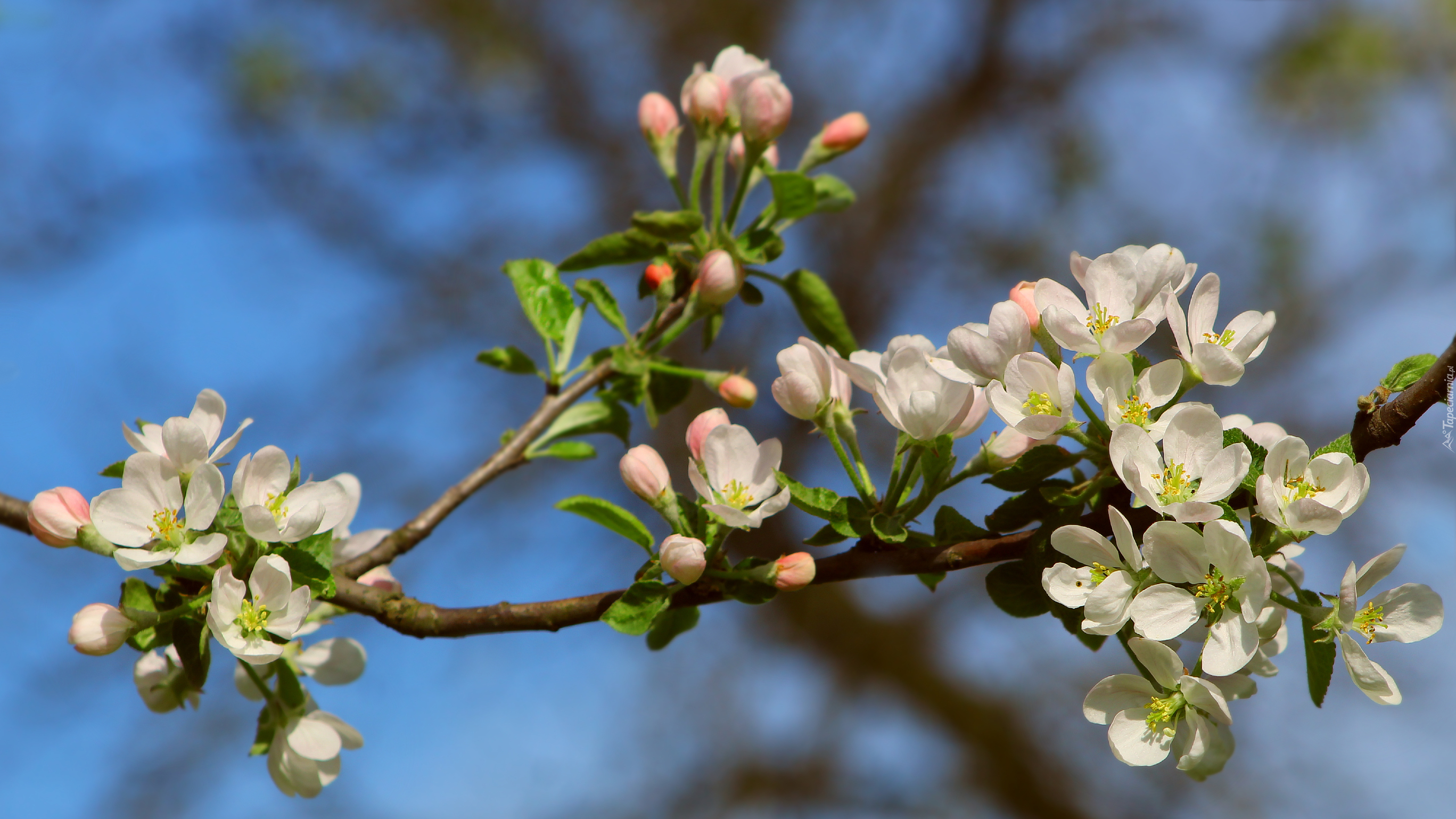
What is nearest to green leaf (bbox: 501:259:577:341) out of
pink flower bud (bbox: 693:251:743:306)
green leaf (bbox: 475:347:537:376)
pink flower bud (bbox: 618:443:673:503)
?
green leaf (bbox: 475:347:537:376)

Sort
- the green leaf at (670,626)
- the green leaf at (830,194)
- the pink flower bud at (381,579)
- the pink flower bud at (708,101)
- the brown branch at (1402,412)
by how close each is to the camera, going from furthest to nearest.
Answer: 1. the green leaf at (830,194)
2. the pink flower bud at (708,101)
3. the pink flower bud at (381,579)
4. the green leaf at (670,626)
5. the brown branch at (1402,412)

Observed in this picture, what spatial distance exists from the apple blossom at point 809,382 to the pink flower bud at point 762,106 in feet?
1.36

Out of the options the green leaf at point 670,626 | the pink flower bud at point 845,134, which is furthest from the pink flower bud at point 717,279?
the green leaf at point 670,626

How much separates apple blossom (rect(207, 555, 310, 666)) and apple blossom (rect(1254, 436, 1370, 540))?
2.64 ft

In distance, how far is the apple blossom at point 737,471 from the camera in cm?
96

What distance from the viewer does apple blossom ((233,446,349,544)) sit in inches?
36.1

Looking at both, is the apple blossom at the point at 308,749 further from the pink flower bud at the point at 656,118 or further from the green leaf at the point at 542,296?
the pink flower bud at the point at 656,118

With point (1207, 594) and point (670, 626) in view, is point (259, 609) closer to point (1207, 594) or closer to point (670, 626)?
point (670, 626)

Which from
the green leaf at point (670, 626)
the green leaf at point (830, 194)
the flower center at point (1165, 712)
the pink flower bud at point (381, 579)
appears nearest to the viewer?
the flower center at point (1165, 712)

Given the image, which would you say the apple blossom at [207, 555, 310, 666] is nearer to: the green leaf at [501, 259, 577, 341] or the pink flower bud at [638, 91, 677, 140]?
the green leaf at [501, 259, 577, 341]

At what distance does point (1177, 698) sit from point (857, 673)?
190 inches

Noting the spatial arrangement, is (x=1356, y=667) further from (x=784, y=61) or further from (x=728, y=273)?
(x=784, y=61)

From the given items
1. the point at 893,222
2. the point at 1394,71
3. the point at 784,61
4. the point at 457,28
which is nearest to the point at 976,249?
the point at 893,222

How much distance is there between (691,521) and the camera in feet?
3.29
